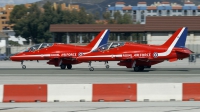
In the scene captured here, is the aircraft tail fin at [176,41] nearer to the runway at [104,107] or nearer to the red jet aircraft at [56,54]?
the red jet aircraft at [56,54]

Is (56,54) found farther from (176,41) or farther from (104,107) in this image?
(104,107)

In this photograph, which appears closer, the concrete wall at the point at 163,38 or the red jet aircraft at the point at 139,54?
the red jet aircraft at the point at 139,54

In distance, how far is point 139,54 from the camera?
39.6 meters

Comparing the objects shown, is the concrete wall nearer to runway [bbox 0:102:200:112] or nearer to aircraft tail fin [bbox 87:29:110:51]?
aircraft tail fin [bbox 87:29:110:51]

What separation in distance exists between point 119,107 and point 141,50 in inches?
827

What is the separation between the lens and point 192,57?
173ft

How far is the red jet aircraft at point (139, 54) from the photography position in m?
39.5

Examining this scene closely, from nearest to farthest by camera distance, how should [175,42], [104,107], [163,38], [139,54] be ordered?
[104,107] < [139,54] < [175,42] < [163,38]

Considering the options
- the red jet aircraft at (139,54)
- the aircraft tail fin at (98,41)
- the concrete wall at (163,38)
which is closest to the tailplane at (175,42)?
the red jet aircraft at (139,54)

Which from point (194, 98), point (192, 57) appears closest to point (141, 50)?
point (192, 57)

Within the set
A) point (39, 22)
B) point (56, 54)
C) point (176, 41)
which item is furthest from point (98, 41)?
point (39, 22)

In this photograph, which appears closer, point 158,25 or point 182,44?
point 182,44

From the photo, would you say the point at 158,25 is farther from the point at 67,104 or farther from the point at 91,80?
the point at 67,104

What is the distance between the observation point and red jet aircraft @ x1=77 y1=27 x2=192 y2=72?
3947 cm
